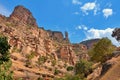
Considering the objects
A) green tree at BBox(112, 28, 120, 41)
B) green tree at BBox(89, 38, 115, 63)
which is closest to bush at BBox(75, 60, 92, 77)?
green tree at BBox(89, 38, 115, 63)

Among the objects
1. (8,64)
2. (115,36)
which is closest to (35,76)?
(115,36)

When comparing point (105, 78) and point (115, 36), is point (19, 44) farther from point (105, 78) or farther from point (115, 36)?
point (105, 78)

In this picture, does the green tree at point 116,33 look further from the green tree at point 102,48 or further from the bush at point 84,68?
the bush at point 84,68

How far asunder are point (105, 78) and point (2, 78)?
1830 inches

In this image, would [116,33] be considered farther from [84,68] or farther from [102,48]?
[84,68]

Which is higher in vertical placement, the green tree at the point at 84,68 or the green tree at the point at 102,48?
the green tree at the point at 102,48

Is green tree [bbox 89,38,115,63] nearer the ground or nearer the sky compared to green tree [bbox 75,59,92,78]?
nearer the sky

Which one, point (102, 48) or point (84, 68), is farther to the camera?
point (102, 48)

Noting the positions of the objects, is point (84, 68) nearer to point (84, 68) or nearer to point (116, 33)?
point (84, 68)

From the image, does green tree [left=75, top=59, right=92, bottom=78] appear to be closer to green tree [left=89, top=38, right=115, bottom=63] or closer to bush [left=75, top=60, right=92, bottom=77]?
bush [left=75, top=60, right=92, bottom=77]

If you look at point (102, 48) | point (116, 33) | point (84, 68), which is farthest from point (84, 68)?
point (116, 33)

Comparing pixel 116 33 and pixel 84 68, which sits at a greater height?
pixel 116 33

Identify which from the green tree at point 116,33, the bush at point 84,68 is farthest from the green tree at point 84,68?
the green tree at point 116,33

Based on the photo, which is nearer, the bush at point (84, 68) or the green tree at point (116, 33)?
the bush at point (84, 68)
